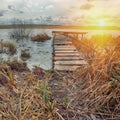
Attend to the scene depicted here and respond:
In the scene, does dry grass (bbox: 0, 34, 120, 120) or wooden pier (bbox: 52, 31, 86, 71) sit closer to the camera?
dry grass (bbox: 0, 34, 120, 120)

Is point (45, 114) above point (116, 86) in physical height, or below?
below

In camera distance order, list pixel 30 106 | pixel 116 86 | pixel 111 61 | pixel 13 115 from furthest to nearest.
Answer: pixel 111 61 < pixel 116 86 < pixel 30 106 < pixel 13 115

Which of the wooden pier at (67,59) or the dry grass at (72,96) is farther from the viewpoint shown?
the wooden pier at (67,59)

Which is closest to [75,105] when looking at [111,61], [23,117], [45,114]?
[45,114]

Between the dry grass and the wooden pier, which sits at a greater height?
the dry grass

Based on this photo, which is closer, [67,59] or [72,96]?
[72,96]

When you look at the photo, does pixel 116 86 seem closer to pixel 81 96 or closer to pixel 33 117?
pixel 81 96

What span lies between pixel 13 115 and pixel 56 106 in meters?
0.68

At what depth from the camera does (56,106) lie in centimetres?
379

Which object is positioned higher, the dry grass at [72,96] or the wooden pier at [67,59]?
the dry grass at [72,96]

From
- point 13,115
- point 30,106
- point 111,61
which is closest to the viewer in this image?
point 13,115

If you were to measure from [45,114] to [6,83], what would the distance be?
1.49 meters

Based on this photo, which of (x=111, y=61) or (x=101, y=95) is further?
(x=111, y=61)

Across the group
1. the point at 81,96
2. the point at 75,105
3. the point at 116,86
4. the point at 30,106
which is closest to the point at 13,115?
the point at 30,106
